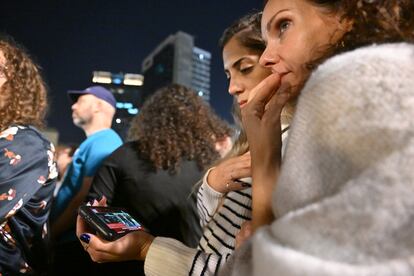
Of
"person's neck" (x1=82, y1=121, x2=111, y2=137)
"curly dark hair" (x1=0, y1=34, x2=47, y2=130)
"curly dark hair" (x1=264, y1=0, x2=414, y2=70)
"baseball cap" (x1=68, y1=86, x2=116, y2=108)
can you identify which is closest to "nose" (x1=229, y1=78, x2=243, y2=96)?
"curly dark hair" (x1=264, y1=0, x2=414, y2=70)

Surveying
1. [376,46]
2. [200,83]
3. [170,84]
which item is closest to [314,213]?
[376,46]

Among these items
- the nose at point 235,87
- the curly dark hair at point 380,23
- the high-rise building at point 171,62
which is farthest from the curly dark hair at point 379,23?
the high-rise building at point 171,62

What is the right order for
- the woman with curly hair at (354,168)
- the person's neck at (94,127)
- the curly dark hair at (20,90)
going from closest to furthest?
1. the woman with curly hair at (354,168)
2. the curly dark hair at (20,90)
3. the person's neck at (94,127)

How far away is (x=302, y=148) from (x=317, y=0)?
47 centimetres

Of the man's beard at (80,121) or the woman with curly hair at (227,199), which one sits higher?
the woman with curly hair at (227,199)

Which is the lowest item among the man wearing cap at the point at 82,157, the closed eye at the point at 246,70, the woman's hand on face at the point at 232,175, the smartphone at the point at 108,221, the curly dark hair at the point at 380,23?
the man wearing cap at the point at 82,157

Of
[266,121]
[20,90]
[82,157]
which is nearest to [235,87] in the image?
[266,121]

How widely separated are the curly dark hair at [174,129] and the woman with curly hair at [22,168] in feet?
2.19

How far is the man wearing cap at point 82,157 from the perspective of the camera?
2.58 meters

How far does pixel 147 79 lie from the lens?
26641mm

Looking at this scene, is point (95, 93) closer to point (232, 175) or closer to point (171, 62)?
point (232, 175)

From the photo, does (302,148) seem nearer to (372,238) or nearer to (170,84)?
(372,238)

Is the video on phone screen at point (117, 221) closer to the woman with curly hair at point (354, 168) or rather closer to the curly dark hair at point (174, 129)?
the woman with curly hair at point (354, 168)

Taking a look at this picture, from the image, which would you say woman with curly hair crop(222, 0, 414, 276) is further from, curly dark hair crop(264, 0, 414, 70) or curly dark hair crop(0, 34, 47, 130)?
curly dark hair crop(0, 34, 47, 130)
